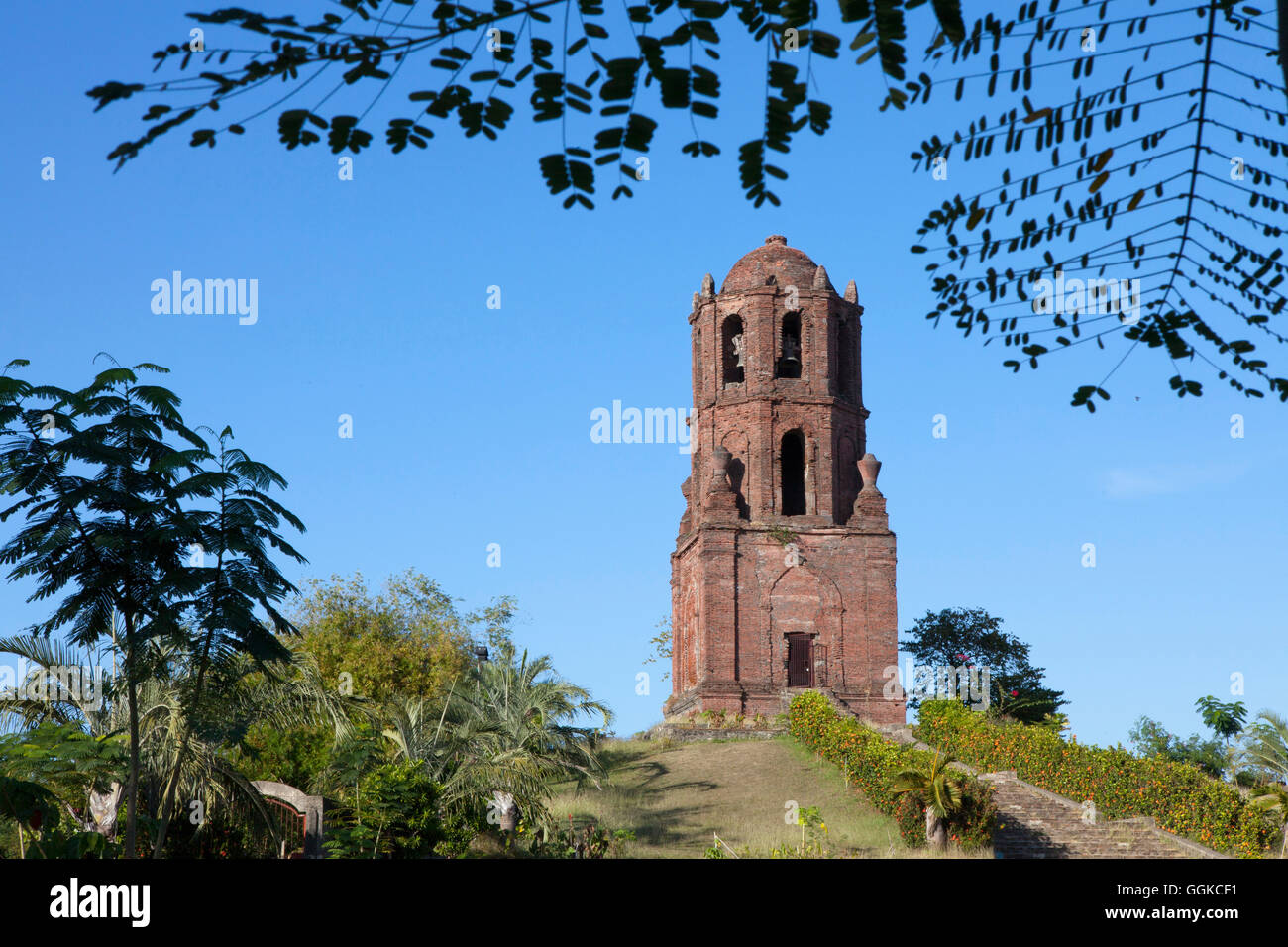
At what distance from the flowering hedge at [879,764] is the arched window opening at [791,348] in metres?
11.6

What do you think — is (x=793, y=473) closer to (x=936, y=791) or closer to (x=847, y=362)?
(x=847, y=362)

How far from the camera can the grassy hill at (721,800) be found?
24828 millimetres

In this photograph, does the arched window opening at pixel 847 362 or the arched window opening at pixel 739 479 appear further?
the arched window opening at pixel 847 362

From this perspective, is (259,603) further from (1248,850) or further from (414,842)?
(1248,850)

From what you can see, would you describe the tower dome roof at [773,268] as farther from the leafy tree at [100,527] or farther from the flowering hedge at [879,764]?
the leafy tree at [100,527]

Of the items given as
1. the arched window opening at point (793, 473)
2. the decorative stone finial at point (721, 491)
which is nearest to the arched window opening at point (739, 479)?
the decorative stone finial at point (721, 491)

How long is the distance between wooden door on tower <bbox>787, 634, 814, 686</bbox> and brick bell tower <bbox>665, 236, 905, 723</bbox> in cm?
4

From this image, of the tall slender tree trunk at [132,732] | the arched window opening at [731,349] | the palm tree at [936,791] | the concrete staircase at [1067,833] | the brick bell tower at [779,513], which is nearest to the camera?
the tall slender tree trunk at [132,732]

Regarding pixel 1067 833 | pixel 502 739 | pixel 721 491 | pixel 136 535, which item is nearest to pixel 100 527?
pixel 136 535

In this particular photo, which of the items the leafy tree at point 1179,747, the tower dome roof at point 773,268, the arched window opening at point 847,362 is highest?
the tower dome roof at point 773,268

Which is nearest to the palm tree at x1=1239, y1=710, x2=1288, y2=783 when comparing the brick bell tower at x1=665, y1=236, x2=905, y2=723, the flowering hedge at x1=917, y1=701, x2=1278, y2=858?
the flowering hedge at x1=917, y1=701, x2=1278, y2=858

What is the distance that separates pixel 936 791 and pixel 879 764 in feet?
15.4
